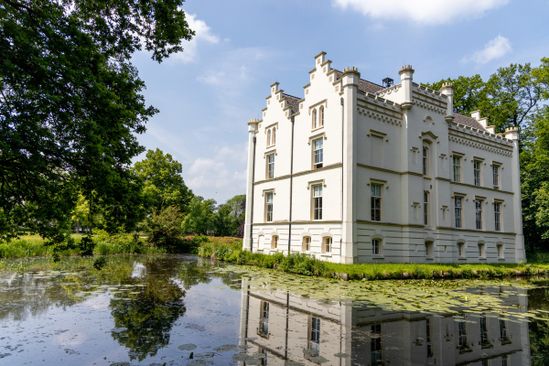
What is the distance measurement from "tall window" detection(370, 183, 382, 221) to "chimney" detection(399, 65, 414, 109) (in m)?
5.74

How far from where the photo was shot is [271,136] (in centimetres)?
2861

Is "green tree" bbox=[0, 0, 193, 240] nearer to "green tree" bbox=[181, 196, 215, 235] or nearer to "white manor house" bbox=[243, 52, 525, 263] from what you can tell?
"white manor house" bbox=[243, 52, 525, 263]

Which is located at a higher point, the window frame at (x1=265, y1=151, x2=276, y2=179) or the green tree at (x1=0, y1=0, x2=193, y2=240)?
the window frame at (x1=265, y1=151, x2=276, y2=179)

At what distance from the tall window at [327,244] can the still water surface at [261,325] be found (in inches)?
263

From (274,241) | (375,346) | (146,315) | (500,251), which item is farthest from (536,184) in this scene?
(146,315)

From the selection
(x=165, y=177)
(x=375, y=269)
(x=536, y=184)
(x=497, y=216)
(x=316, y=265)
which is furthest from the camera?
(x=165, y=177)

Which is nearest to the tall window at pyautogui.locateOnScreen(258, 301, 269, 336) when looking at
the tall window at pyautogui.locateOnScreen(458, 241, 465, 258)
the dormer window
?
the dormer window

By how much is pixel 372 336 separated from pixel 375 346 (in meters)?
0.66

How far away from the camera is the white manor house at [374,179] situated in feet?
69.8

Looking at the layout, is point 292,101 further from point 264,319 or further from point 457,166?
point 264,319

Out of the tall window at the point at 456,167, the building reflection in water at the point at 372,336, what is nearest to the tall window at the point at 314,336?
the building reflection in water at the point at 372,336

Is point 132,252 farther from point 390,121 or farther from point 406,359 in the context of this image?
point 406,359

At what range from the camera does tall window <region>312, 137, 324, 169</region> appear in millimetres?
23406

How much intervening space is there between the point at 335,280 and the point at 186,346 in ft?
37.1
